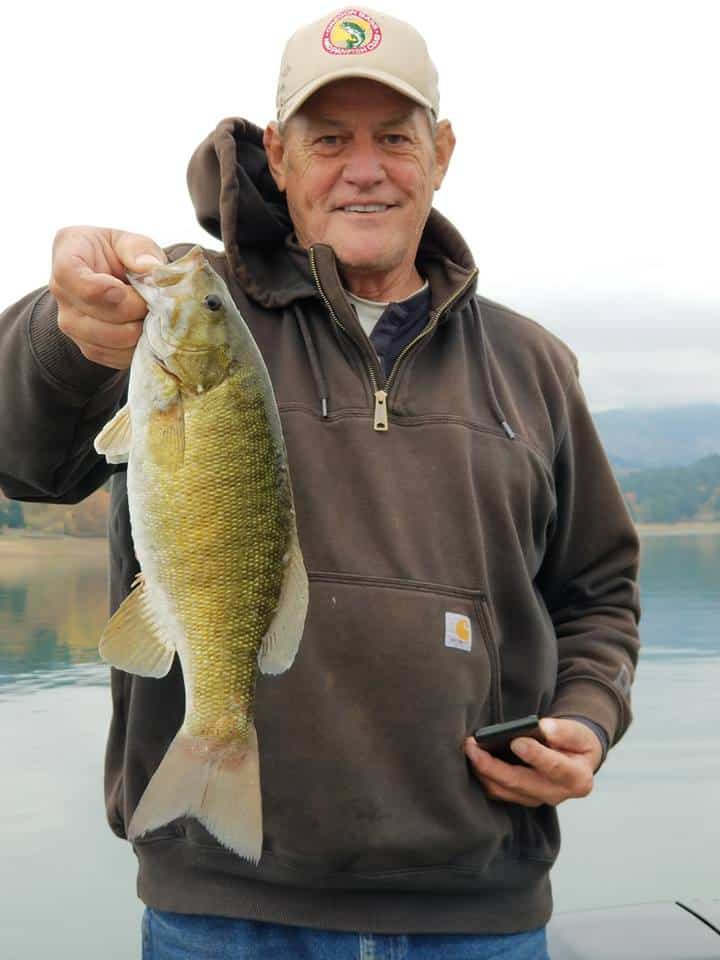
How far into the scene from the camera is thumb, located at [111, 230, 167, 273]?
6.71 feet

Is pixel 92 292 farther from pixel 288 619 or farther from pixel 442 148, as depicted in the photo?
pixel 442 148

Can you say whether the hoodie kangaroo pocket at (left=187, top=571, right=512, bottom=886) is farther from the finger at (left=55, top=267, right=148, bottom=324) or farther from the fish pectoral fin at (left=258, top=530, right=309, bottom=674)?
the finger at (left=55, top=267, right=148, bottom=324)

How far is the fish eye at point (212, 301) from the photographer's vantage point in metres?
2.12

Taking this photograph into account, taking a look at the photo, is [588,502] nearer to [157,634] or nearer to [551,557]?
[551,557]

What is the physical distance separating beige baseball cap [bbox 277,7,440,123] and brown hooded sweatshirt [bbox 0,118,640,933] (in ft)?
0.81

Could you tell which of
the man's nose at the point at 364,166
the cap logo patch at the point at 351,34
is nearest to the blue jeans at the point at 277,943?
the man's nose at the point at 364,166

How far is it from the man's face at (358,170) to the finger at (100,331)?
85 centimetres

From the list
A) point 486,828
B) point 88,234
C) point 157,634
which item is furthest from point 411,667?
point 88,234

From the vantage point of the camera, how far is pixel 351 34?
279 centimetres

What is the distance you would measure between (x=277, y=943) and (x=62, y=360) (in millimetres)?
1448

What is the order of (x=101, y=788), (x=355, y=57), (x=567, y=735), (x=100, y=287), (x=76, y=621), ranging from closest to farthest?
(x=100, y=287), (x=567, y=735), (x=355, y=57), (x=101, y=788), (x=76, y=621)

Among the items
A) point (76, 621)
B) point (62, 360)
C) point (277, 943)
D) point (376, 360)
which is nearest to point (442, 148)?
point (376, 360)

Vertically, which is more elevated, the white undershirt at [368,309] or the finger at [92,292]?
the finger at [92,292]

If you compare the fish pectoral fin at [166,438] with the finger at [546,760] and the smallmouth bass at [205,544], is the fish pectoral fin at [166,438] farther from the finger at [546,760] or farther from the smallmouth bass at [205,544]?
the finger at [546,760]
